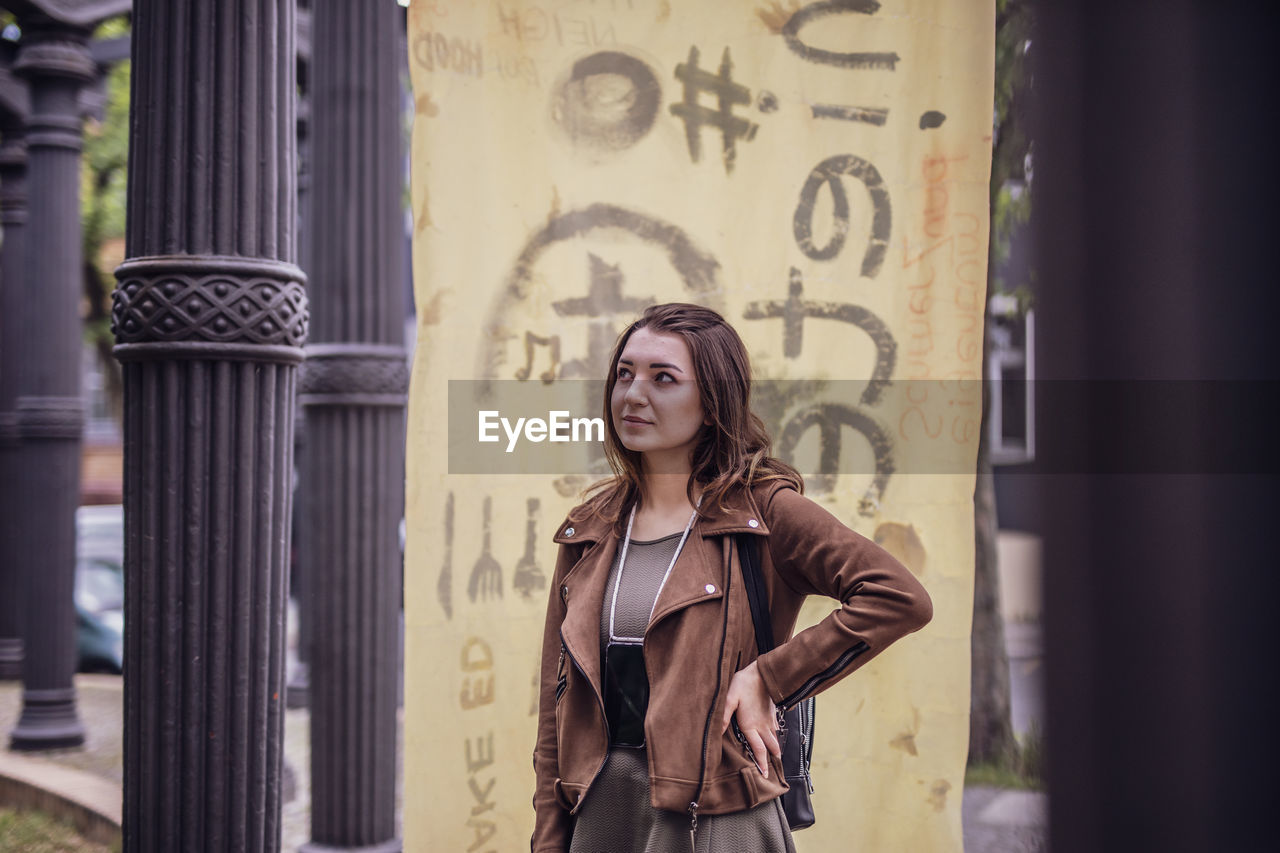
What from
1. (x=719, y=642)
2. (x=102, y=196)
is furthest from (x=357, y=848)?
(x=102, y=196)

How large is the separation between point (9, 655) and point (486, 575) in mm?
9011

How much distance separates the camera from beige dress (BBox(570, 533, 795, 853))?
85.0 inches

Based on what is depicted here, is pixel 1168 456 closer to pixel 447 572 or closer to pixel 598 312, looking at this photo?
pixel 598 312

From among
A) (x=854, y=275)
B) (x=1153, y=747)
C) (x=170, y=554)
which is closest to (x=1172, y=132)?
(x=1153, y=747)

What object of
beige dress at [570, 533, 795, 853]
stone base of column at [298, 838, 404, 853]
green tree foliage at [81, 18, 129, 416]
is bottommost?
stone base of column at [298, 838, 404, 853]

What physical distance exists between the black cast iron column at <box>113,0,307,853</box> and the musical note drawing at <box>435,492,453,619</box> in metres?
0.51

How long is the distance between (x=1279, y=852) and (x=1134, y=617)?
11.0 inches

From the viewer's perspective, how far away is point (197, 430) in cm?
293

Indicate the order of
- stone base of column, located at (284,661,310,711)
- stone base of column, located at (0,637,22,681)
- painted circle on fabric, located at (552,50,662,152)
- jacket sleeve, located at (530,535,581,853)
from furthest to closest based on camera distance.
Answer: stone base of column, located at (0,637,22,681) → stone base of column, located at (284,661,310,711) → painted circle on fabric, located at (552,50,662,152) → jacket sleeve, located at (530,535,581,853)

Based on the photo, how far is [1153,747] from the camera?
110 cm

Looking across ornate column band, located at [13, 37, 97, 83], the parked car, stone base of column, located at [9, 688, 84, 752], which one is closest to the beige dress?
stone base of column, located at [9, 688, 84, 752]

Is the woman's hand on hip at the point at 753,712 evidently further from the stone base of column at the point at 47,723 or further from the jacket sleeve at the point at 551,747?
the stone base of column at the point at 47,723

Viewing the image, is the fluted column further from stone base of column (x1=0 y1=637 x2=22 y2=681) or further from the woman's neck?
stone base of column (x1=0 y1=637 x2=22 y2=681)

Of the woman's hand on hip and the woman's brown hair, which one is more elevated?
the woman's brown hair
